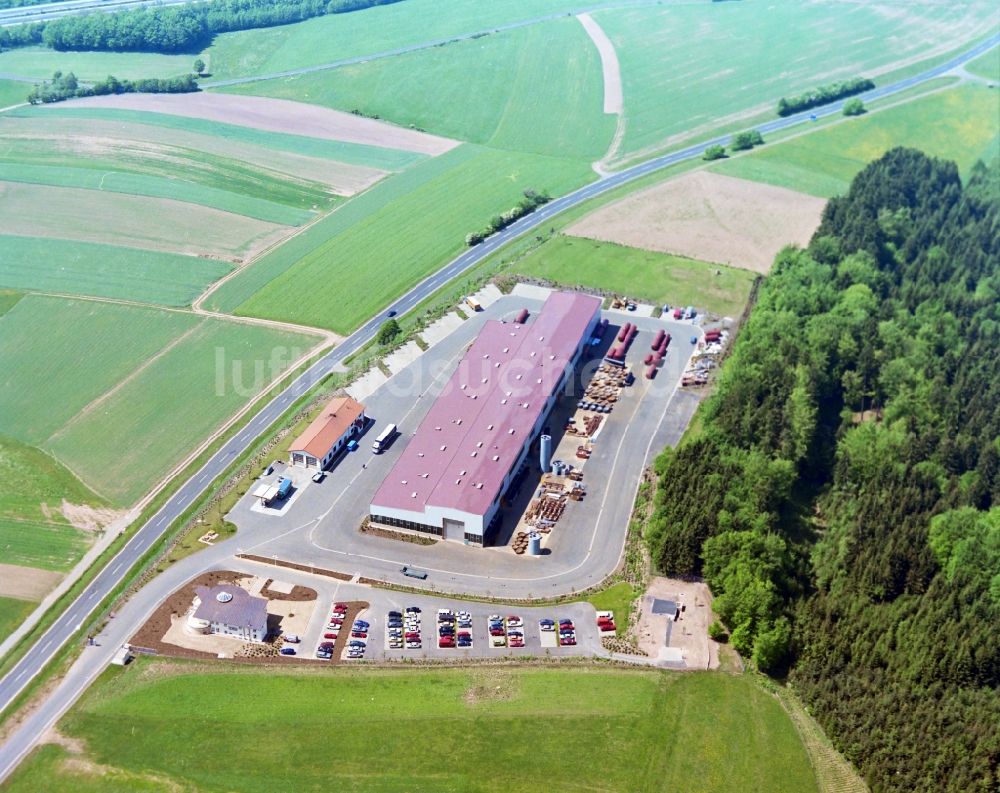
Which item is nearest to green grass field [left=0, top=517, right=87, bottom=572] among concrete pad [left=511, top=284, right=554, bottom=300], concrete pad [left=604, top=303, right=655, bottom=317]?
concrete pad [left=511, top=284, right=554, bottom=300]

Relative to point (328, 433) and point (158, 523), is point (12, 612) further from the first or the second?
point (328, 433)

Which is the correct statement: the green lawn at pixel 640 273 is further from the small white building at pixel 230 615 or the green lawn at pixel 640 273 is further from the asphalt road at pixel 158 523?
the small white building at pixel 230 615

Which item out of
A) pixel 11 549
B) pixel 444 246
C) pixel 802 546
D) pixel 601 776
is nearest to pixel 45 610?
pixel 11 549

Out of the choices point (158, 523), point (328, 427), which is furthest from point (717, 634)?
point (158, 523)

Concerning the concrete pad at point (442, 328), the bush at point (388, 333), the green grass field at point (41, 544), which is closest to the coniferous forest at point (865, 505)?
the concrete pad at point (442, 328)

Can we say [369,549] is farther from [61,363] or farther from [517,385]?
[61,363]

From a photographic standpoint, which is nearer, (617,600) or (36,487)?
(617,600)
